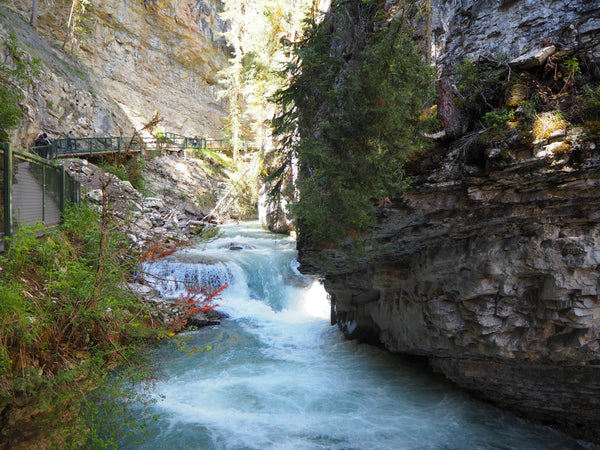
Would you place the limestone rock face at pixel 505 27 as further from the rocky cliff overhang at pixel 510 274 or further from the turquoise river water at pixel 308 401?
the turquoise river water at pixel 308 401

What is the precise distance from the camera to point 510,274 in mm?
5062

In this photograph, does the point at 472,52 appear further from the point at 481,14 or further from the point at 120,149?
the point at 120,149

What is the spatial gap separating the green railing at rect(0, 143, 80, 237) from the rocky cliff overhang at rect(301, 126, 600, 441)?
4651 millimetres

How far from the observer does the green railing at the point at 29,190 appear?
173 inches

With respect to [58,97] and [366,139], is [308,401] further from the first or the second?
[58,97]

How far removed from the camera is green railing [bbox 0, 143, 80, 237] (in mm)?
4402

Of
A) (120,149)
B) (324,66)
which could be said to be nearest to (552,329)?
(324,66)

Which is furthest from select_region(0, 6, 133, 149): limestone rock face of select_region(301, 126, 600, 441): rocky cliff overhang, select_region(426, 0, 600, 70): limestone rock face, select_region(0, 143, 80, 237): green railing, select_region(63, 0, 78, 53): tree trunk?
select_region(301, 126, 600, 441): rocky cliff overhang

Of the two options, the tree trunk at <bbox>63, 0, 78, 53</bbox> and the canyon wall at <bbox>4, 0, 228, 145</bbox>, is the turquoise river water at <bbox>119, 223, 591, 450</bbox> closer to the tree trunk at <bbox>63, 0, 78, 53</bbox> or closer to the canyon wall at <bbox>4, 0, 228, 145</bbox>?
the canyon wall at <bbox>4, 0, 228, 145</bbox>

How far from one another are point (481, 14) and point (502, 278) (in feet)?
13.1

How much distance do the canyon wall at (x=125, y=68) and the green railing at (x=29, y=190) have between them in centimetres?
1036

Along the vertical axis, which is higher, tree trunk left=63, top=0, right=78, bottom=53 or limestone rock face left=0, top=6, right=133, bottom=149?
tree trunk left=63, top=0, right=78, bottom=53

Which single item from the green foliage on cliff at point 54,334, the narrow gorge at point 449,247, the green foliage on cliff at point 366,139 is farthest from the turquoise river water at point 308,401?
the green foliage on cliff at point 366,139

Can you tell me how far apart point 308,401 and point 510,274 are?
4.19 m
